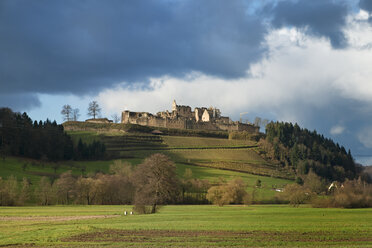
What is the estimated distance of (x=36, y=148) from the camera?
132 m

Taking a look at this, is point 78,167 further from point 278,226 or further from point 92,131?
point 278,226

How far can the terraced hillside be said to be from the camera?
142 m

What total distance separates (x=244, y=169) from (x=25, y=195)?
73.2 m

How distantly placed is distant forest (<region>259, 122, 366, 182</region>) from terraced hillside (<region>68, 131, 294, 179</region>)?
829 cm

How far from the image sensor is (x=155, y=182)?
5622 centimetres

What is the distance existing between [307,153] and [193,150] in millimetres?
46963

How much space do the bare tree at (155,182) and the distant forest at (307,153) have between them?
10520cm

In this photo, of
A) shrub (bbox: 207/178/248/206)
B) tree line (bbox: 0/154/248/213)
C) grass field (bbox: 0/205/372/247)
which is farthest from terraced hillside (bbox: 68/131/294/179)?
grass field (bbox: 0/205/372/247)

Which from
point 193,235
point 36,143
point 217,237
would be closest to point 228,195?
point 193,235

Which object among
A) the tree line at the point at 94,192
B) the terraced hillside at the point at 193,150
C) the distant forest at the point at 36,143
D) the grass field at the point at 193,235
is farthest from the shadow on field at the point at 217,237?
the terraced hillside at the point at 193,150

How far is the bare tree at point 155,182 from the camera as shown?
56.2m

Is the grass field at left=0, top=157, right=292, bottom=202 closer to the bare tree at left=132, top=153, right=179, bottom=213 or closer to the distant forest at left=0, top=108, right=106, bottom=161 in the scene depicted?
the distant forest at left=0, top=108, right=106, bottom=161

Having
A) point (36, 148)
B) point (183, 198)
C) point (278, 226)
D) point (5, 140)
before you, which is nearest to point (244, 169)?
point (183, 198)

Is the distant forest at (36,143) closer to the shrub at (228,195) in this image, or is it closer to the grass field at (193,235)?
the shrub at (228,195)
